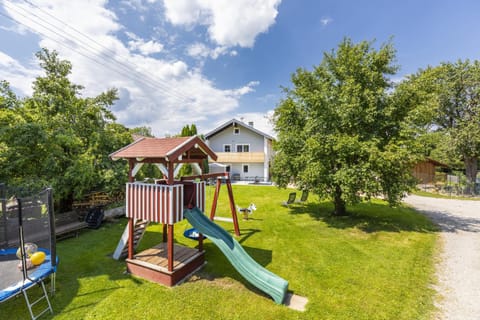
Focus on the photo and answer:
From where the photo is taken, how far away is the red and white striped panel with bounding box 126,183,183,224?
5547 mm

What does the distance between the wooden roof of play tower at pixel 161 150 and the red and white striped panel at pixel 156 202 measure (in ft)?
2.58

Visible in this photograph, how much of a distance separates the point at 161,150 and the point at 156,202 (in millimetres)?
1452

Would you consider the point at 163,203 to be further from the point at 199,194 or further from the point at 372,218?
the point at 372,218

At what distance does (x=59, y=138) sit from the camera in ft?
28.6

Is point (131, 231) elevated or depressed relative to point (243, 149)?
depressed

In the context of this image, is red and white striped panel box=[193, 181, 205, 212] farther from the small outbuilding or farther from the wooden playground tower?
the small outbuilding

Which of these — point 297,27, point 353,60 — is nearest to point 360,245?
point 353,60

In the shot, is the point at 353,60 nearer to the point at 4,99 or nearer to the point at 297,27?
the point at 297,27

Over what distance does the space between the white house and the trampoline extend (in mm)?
21749

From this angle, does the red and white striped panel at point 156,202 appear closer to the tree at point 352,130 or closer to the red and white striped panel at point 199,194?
the red and white striped panel at point 199,194

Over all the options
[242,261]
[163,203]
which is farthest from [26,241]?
[242,261]

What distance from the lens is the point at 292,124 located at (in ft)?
40.0

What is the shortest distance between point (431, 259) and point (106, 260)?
11186 millimetres

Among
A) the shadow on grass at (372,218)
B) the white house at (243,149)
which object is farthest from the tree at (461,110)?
the white house at (243,149)
